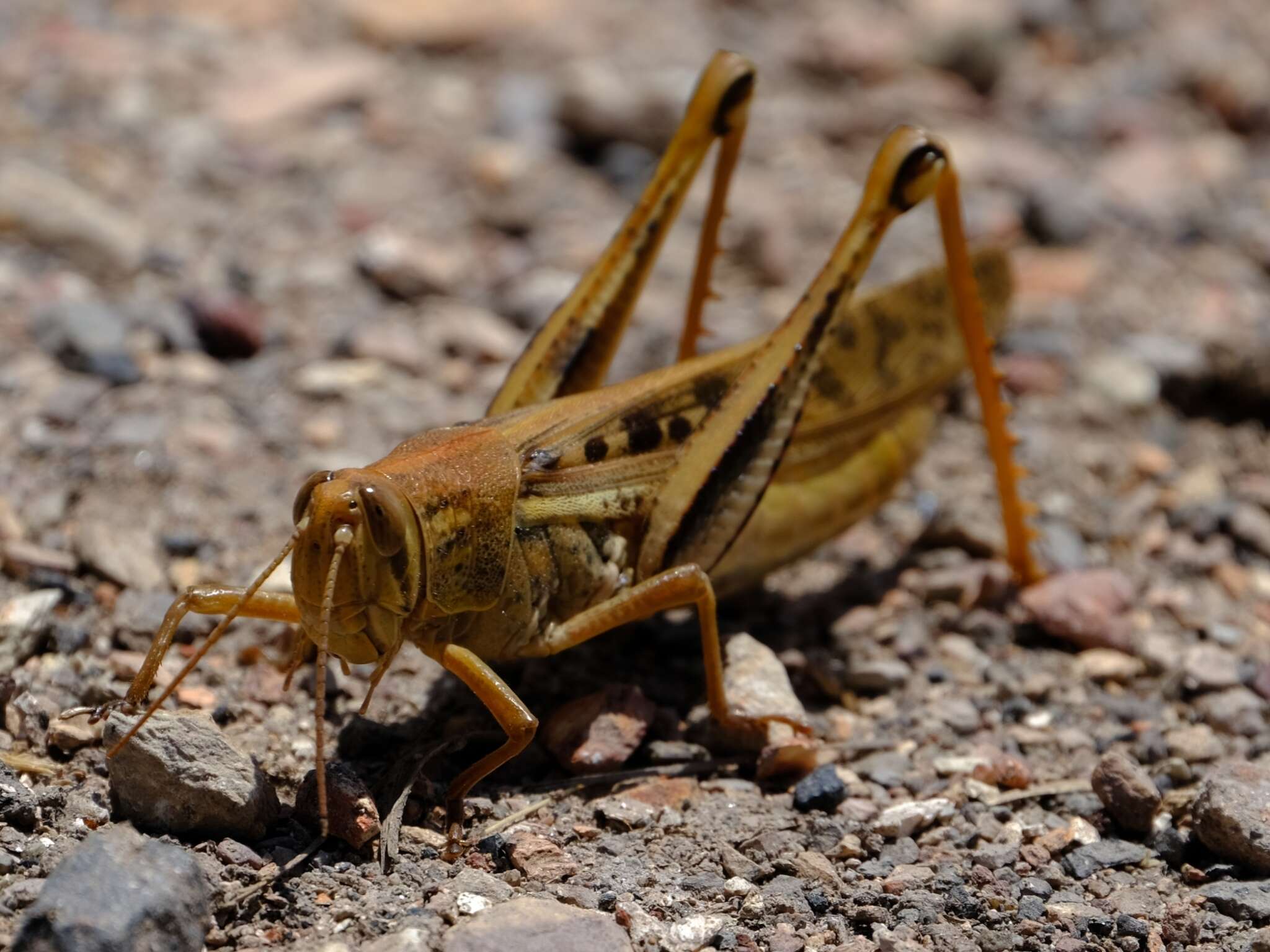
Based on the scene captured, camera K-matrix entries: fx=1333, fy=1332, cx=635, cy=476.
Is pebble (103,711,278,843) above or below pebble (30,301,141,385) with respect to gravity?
below

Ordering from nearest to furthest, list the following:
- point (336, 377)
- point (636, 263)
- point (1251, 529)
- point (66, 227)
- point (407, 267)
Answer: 1. point (636, 263)
2. point (1251, 529)
3. point (336, 377)
4. point (66, 227)
5. point (407, 267)

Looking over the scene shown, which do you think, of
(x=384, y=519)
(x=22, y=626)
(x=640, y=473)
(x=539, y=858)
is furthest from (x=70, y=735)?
(x=640, y=473)

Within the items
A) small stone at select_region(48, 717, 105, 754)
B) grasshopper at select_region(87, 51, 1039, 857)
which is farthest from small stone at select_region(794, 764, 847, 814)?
small stone at select_region(48, 717, 105, 754)

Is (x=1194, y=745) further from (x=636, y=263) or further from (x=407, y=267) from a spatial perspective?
(x=407, y=267)

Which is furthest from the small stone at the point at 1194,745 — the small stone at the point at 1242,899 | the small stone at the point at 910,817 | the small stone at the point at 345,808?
the small stone at the point at 345,808

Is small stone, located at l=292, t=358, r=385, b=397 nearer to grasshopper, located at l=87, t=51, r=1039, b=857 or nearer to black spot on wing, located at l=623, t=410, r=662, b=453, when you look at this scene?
grasshopper, located at l=87, t=51, r=1039, b=857
